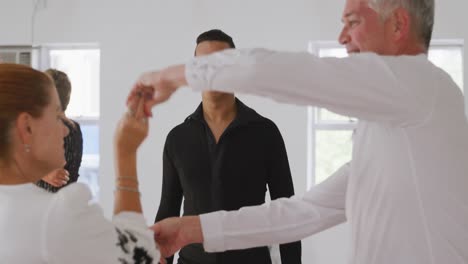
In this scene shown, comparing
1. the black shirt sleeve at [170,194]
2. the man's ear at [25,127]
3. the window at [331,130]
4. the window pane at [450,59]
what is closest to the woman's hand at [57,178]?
the black shirt sleeve at [170,194]

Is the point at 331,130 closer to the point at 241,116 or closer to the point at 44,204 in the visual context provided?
the point at 241,116

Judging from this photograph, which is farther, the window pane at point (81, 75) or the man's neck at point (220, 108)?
the window pane at point (81, 75)

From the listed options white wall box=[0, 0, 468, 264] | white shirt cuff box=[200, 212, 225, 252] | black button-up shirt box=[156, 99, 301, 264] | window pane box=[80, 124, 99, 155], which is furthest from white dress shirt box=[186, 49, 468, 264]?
window pane box=[80, 124, 99, 155]

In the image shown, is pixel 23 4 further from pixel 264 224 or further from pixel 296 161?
pixel 264 224

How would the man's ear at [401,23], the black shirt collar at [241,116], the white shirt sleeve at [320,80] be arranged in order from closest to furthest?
the white shirt sleeve at [320,80]
the man's ear at [401,23]
the black shirt collar at [241,116]

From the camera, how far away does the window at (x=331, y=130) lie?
5281mm

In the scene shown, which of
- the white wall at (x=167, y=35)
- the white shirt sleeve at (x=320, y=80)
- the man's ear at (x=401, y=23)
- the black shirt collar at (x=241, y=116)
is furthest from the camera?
the white wall at (x=167, y=35)

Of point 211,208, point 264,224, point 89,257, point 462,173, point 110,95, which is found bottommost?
point 110,95

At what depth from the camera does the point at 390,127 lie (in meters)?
1.33

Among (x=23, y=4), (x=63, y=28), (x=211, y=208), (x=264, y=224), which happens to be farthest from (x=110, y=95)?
(x=264, y=224)

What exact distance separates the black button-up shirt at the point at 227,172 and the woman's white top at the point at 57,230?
1092 mm

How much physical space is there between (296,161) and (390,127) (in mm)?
3878

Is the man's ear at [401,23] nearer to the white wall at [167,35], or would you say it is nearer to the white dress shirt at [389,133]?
the white dress shirt at [389,133]

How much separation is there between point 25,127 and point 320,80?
23.1 inches
